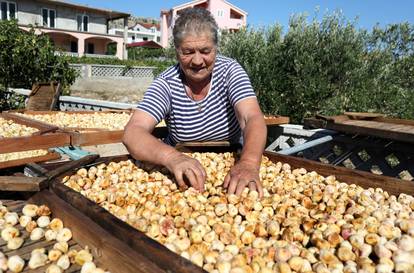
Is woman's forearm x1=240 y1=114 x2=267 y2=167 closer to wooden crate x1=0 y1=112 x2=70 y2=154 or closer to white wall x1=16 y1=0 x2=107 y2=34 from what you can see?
wooden crate x1=0 y1=112 x2=70 y2=154

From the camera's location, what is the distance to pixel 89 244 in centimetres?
141

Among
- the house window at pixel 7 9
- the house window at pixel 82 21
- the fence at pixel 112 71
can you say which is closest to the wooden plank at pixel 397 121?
the fence at pixel 112 71

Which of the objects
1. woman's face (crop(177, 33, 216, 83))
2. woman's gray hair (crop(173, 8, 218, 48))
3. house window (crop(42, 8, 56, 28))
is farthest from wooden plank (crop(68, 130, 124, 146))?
house window (crop(42, 8, 56, 28))

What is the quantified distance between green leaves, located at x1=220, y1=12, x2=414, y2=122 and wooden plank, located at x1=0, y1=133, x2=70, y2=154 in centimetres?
445

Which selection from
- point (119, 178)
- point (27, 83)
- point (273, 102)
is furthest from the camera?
point (27, 83)

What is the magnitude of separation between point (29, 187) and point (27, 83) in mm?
8735

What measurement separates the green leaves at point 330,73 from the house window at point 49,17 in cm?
3233

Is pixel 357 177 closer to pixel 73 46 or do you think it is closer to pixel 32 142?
pixel 32 142

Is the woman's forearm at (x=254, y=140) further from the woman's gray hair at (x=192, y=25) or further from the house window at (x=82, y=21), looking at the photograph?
the house window at (x=82, y=21)

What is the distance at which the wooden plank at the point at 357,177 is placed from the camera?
1.97 metres

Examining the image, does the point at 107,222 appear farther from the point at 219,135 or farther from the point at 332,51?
the point at 332,51

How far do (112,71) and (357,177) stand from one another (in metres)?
23.3

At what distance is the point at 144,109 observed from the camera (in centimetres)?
247

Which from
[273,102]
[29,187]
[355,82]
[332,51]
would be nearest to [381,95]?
[355,82]
